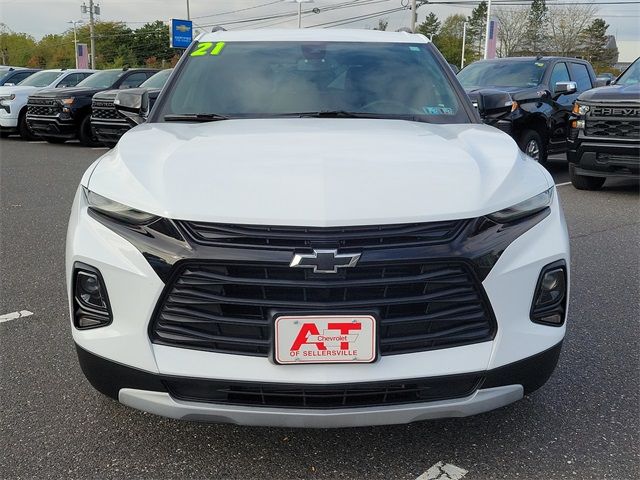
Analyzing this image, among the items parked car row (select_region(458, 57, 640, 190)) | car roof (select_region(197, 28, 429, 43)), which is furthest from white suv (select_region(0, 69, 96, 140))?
car roof (select_region(197, 28, 429, 43))

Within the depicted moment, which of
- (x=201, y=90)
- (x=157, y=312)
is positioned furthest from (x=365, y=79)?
(x=157, y=312)

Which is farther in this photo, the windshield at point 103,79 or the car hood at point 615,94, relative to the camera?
the windshield at point 103,79

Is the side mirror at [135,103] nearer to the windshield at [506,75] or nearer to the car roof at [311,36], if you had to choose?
the car roof at [311,36]

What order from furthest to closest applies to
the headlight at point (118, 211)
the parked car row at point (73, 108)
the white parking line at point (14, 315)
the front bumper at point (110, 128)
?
1. the parked car row at point (73, 108)
2. the front bumper at point (110, 128)
3. the white parking line at point (14, 315)
4. the headlight at point (118, 211)

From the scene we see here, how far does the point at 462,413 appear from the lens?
214 cm

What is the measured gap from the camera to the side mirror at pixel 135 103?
383 centimetres

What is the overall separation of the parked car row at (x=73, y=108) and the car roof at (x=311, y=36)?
8679 millimetres

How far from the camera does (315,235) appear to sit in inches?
79.0

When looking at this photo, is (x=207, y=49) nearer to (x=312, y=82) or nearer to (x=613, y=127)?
(x=312, y=82)

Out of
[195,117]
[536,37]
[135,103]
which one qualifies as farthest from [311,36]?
[536,37]

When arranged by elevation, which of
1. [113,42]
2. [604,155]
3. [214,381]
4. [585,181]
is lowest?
[585,181]

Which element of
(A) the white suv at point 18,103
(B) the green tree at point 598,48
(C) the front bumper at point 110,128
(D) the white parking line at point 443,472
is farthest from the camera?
(B) the green tree at point 598,48

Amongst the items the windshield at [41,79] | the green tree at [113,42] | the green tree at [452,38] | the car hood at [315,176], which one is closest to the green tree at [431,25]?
the green tree at [452,38]

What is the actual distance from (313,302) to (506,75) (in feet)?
27.2
